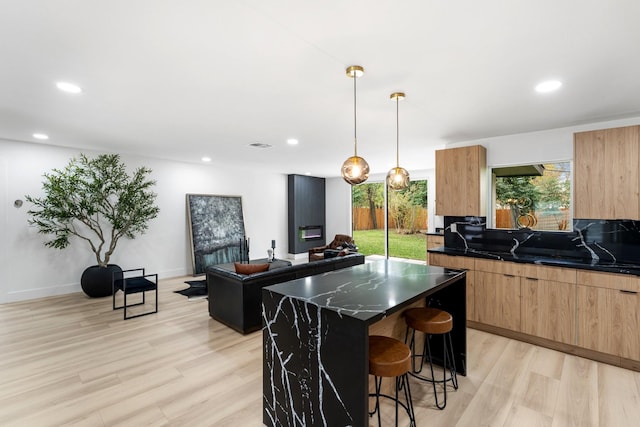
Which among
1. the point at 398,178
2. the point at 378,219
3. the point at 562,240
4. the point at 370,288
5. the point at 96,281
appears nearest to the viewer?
the point at 370,288

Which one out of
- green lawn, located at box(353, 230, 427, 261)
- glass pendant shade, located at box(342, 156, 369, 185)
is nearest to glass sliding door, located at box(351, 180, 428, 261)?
green lawn, located at box(353, 230, 427, 261)

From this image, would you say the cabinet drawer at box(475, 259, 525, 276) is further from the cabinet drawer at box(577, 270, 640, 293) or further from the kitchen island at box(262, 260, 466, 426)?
the kitchen island at box(262, 260, 466, 426)

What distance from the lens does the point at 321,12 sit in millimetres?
1642

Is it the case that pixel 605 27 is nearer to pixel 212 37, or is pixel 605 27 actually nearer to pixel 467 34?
pixel 467 34

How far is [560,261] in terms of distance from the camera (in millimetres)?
3441

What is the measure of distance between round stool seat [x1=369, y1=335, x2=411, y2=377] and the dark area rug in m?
4.03

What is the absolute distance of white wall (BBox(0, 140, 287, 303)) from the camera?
4.82 m

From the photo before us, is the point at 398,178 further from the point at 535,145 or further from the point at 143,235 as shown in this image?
the point at 143,235

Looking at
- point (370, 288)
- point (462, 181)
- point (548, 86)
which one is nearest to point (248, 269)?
point (370, 288)

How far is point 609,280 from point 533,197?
1417 millimetres

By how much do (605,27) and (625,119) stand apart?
2.58m

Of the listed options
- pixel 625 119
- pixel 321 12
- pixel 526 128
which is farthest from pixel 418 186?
pixel 321 12

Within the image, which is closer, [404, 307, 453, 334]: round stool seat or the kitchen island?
the kitchen island

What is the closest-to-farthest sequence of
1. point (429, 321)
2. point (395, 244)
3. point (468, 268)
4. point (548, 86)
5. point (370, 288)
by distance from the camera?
point (370, 288) → point (429, 321) → point (548, 86) → point (468, 268) → point (395, 244)
